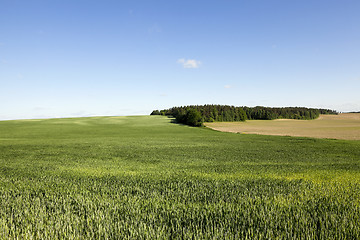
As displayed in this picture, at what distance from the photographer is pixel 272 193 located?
580 centimetres

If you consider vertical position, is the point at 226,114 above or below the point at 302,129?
above

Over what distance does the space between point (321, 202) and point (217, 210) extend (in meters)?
2.66

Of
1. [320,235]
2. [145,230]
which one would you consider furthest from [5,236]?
[320,235]

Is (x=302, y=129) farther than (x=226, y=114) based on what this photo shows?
No

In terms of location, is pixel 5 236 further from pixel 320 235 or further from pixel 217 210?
pixel 320 235

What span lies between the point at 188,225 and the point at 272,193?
315 cm

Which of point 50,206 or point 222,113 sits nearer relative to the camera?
point 50,206

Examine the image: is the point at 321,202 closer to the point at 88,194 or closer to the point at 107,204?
the point at 107,204

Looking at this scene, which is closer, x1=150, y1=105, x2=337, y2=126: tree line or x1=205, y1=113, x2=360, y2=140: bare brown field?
x1=205, y1=113, x2=360, y2=140: bare brown field

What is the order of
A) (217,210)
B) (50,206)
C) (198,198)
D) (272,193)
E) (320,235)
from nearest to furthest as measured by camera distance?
1. (320,235)
2. (217,210)
3. (50,206)
4. (198,198)
5. (272,193)

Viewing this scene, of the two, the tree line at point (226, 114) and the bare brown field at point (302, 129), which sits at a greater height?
the tree line at point (226, 114)

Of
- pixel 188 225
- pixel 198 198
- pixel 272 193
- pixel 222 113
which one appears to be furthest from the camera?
pixel 222 113

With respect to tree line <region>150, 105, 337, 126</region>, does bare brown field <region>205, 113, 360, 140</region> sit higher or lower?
lower

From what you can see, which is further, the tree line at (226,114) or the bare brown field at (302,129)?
the tree line at (226,114)
